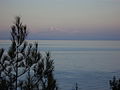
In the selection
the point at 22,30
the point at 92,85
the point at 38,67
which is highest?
the point at 22,30

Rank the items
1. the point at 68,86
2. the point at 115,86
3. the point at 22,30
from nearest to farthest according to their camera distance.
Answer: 1. the point at 22,30
2. the point at 115,86
3. the point at 68,86

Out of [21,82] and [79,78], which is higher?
[21,82]

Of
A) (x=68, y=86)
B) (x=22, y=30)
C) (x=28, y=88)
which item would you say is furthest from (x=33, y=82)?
(x=68, y=86)

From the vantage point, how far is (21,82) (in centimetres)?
898

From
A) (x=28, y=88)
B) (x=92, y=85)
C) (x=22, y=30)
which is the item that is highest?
(x=22, y=30)

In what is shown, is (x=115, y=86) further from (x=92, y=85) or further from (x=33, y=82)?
(x=92, y=85)

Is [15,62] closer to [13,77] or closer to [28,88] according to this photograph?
[13,77]

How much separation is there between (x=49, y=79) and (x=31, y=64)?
2.11 metres

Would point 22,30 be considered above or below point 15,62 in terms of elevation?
above

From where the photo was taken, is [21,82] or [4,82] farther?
[21,82]

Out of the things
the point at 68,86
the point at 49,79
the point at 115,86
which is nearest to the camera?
the point at 49,79

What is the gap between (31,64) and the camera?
8.51 m

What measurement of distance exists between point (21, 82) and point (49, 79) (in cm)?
171

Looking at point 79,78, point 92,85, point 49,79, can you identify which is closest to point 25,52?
point 49,79
